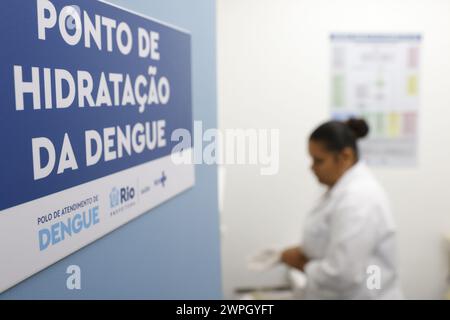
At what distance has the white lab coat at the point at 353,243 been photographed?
1.44 meters

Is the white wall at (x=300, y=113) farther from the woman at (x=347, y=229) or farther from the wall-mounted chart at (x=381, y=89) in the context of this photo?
the woman at (x=347, y=229)

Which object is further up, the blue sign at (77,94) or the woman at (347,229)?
the blue sign at (77,94)

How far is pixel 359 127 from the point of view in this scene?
164cm

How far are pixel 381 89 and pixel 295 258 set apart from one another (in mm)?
990

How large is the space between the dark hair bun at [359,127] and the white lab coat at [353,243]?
0.12m

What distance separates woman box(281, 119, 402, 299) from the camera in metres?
1.44

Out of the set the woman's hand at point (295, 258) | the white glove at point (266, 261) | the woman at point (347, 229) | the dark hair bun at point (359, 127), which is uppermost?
the dark hair bun at point (359, 127)

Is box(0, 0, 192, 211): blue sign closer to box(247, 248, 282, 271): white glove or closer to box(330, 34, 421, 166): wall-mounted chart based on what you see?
box(247, 248, 282, 271): white glove

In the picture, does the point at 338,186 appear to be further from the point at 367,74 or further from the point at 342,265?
the point at 367,74

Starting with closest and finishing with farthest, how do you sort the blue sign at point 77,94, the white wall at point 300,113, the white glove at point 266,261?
the blue sign at point 77,94
the white glove at point 266,261
the white wall at point 300,113

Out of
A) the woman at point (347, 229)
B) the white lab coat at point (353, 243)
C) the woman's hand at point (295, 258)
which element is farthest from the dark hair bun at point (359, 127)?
the woman's hand at point (295, 258)

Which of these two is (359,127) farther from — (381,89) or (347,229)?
(381,89)

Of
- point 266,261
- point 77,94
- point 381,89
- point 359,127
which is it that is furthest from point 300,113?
point 77,94

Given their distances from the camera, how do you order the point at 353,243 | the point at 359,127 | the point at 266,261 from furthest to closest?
1. the point at 266,261
2. the point at 359,127
3. the point at 353,243
